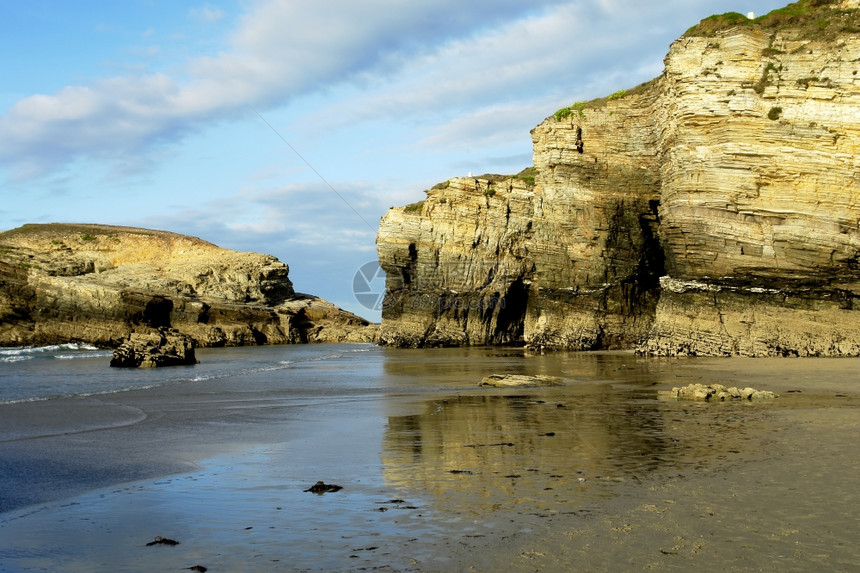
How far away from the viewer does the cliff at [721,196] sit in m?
27.1

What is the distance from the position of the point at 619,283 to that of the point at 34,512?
3441 centimetres

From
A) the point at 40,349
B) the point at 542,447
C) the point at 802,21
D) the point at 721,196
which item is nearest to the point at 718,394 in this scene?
the point at 542,447

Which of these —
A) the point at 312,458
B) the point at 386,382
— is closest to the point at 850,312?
the point at 386,382

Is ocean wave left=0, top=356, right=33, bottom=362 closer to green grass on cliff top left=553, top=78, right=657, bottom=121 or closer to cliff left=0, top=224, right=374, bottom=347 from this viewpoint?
cliff left=0, top=224, right=374, bottom=347

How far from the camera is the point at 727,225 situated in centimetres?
2888

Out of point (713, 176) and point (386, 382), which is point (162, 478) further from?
point (713, 176)

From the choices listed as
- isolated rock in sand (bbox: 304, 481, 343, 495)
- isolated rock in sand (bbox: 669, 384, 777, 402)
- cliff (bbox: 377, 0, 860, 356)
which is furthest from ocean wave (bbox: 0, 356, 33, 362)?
isolated rock in sand (bbox: 304, 481, 343, 495)

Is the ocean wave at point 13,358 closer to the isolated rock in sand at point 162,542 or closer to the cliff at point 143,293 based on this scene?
the cliff at point 143,293

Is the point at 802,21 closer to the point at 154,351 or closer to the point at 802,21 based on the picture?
the point at 802,21

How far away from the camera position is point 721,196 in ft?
94.3

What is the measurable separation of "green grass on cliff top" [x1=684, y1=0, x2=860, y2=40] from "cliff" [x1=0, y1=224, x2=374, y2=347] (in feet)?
115

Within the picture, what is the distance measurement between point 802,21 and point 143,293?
52172mm

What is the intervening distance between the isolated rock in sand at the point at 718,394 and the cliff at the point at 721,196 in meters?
13.9

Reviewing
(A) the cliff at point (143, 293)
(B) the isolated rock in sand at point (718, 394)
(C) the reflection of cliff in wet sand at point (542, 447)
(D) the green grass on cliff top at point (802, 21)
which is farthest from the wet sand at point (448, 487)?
(A) the cliff at point (143, 293)
